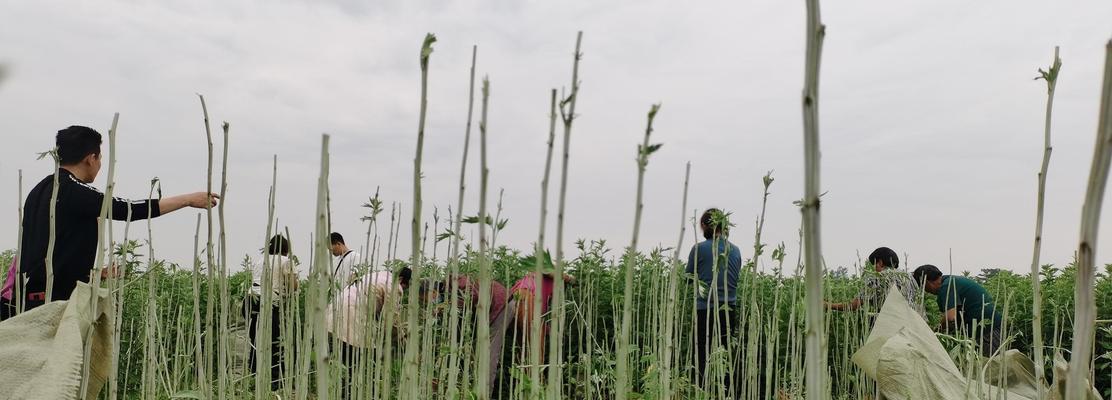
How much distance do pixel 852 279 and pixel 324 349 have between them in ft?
15.4

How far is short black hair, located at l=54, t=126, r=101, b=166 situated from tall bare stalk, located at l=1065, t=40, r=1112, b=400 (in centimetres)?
233

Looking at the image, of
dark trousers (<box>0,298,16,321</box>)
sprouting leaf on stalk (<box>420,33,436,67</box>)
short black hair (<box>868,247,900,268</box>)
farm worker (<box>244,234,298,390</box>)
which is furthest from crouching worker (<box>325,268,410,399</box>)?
short black hair (<box>868,247,900,268</box>)

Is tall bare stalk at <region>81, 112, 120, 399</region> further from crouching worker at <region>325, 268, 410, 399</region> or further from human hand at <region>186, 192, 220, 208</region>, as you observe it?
human hand at <region>186, 192, 220, 208</region>

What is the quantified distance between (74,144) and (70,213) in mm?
204

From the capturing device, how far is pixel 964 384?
6.54ft

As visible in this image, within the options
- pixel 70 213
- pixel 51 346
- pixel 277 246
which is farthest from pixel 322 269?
pixel 277 246

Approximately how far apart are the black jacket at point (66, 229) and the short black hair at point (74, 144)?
0.21ft

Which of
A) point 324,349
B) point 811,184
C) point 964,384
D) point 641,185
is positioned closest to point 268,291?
point 324,349

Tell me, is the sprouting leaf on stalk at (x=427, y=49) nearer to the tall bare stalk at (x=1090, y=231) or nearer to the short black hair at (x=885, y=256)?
the tall bare stalk at (x=1090, y=231)

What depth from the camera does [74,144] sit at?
2.19 metres

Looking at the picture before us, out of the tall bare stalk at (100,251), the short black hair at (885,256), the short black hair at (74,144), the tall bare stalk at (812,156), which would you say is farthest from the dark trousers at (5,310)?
the short black hair at (885,256)

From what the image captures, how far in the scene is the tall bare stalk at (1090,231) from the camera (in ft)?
1.71

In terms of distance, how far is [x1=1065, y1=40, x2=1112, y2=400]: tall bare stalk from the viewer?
522mm

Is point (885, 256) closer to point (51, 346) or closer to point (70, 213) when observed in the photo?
point (70, 213)
